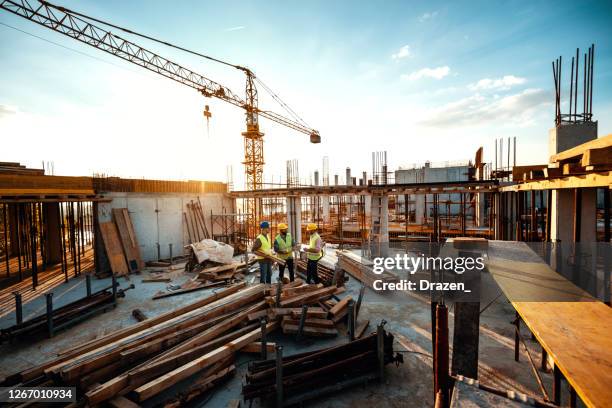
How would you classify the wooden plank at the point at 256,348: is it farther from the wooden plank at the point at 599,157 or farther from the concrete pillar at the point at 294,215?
the concrete pillar at the point at 294,215

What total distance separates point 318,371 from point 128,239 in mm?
11857

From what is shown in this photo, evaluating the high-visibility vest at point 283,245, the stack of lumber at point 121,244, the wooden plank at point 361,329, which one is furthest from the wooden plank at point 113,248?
the wooden plank at point 361,329

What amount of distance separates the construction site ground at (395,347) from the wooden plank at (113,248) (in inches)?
84.9

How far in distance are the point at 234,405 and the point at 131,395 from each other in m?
1.67

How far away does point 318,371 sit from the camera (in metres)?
4.49

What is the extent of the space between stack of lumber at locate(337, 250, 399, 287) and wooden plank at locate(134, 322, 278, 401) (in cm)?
493

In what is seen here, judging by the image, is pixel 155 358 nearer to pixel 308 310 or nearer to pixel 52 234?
pixel 308 310

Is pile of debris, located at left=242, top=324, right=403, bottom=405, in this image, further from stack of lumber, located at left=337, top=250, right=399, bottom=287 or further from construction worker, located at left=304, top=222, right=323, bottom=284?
stack of lumber, located at left=337, top=250, right=399, bottom=287

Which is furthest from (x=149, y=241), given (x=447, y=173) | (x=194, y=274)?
(x=447, y=173)

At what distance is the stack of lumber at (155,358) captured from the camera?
444 centimetres

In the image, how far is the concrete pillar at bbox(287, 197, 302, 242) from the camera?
647 inches

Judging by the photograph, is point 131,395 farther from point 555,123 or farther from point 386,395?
point 555,123

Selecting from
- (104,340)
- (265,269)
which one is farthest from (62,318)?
(265,269)

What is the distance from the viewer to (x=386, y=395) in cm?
458
